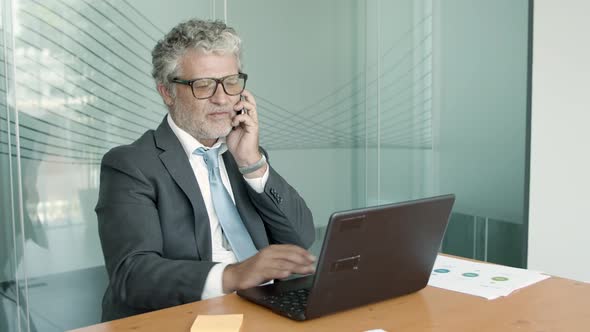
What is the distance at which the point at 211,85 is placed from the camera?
2344mm

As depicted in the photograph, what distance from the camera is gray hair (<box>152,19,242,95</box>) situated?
2342 mm

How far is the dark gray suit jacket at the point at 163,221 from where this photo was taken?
1850mm

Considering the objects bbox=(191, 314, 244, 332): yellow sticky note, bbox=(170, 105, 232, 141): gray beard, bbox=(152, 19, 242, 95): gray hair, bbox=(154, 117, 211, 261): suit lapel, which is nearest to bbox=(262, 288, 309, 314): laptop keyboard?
bbox=(191, 314, 244, 332): yellow sticky note

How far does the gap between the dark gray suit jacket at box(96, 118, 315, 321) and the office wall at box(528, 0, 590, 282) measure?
2520mm

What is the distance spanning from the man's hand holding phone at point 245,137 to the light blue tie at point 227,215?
9 centimetres

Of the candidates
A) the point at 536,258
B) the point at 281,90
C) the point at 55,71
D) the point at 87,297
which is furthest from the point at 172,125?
the point at 536,258

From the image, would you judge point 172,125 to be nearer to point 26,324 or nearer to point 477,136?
point 26,324

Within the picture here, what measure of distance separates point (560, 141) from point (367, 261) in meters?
3.27

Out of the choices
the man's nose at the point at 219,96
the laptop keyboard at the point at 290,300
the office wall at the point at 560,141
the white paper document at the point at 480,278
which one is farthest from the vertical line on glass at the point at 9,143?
the office wall at the point at 560,141

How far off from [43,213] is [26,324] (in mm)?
486

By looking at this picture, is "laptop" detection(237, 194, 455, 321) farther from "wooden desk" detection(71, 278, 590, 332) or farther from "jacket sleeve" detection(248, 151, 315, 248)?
"jacket sleeve" detection(248, 151, 315, 248)

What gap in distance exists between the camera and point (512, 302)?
1.67 meters

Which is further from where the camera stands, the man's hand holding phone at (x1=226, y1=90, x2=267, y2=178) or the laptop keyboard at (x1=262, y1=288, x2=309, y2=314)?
the man's hand holding phone at (x1=226, y1=90, x2=267, y2=178)

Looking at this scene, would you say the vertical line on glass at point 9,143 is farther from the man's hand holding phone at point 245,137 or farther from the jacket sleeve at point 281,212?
the jacket sleeve at point 281,212
